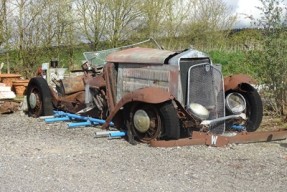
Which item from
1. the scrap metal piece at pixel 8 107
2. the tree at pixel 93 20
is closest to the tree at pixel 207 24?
the tree at pixel 93 20

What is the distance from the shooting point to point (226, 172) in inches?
218

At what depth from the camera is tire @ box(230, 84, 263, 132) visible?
826 centimetres

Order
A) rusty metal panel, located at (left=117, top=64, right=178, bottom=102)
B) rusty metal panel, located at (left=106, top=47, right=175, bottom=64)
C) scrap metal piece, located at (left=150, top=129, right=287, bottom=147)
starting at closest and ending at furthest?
scrap metal piece, located at (left=150, top=129, right=287, bottom=147) < rusty metal panel, located at (left=117, top=64, right=178, bottom=102) < rusty metal panel, located at (left=106, top=47, right=175, bottom=64)

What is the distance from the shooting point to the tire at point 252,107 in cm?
826

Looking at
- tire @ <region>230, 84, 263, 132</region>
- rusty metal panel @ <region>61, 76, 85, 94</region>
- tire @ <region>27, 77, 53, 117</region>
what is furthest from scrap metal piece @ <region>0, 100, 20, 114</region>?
tire @ <region>230, 84, 263, 132</region>

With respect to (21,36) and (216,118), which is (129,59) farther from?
(21,36)

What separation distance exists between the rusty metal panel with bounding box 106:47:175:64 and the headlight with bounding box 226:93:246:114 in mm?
1362

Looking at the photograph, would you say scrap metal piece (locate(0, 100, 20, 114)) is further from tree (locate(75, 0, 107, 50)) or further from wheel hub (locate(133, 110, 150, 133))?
tree (locate(75, 0, 107, 50))

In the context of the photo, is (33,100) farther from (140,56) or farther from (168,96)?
(168,96)

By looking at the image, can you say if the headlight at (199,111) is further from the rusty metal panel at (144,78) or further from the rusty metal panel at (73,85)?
the rusty metal panel at (73,85)

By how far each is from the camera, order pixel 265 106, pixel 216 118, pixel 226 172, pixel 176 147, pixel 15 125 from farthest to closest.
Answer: pixel 265 106
pixel 15 125
pixel 216 118
pixel 176 147
pixel 226 172

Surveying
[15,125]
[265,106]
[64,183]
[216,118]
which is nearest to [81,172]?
[64,183]

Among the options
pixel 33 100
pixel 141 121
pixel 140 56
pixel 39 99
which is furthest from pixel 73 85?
pixel 141 121

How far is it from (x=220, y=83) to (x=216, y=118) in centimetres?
56
